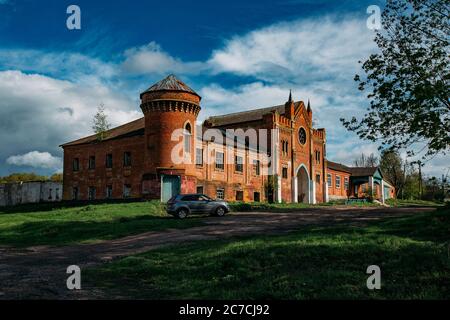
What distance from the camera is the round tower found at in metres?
33.8

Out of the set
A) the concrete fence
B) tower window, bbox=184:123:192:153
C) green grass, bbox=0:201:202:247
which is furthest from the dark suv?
the concrete fence

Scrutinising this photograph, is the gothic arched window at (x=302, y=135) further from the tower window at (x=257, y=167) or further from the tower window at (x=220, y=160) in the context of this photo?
the tower window at (x=220, y=160)

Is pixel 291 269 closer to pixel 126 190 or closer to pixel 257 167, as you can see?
pixel 126 190

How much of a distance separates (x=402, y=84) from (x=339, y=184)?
4363cm

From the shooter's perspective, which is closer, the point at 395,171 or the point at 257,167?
the point at 257,167

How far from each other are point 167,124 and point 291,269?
25.0m

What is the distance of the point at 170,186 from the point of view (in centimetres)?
3378

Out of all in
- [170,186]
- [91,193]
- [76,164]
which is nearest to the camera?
[170,186]

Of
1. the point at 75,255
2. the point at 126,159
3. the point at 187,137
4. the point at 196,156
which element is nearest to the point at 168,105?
the point at 187,137

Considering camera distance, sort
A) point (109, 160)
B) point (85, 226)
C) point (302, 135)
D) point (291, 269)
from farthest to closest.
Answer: point (302, 135) < point (109, 160) < point (85, 226) < point (291, 269)

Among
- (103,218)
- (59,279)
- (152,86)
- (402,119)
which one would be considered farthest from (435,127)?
(152,86)

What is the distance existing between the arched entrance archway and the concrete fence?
2642 cm

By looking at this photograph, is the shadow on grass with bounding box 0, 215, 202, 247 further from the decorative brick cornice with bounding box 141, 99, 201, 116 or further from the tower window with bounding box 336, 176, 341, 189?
the tower window with bounding box 336, 176, 341, 189

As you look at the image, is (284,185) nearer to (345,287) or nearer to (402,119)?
(402,119)
